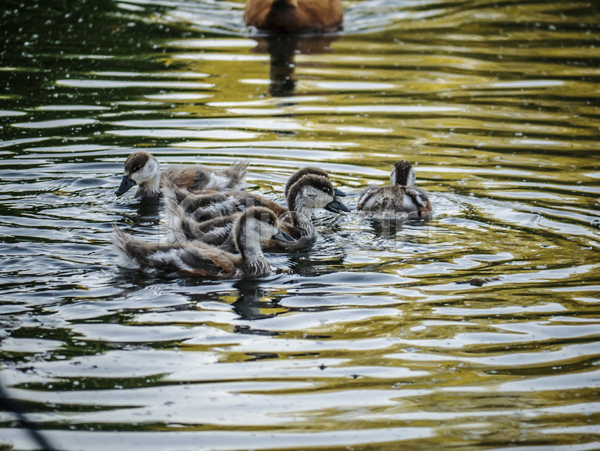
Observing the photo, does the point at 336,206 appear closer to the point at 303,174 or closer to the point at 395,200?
the point at 303,174

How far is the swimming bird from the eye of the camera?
6.38 m

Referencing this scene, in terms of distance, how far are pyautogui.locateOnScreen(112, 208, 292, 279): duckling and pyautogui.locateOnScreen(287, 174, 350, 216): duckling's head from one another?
Answer: 1.14 m

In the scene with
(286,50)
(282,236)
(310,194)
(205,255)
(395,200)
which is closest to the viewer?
(205,255)

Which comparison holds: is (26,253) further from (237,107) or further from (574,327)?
(237,107)

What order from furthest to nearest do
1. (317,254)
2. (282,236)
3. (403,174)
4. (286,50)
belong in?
(286,50)
(403,174)
(317,254)
(282,236)

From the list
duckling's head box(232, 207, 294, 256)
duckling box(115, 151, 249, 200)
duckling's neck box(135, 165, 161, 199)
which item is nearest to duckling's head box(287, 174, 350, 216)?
duckling box(115, 151, 249, 200)

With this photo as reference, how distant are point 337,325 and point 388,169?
148 inches

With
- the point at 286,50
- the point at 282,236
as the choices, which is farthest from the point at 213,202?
the point at 286,50

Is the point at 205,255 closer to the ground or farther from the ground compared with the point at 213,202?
closer to the ground

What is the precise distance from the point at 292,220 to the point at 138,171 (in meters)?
1.64

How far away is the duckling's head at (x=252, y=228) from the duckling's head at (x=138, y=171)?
199cm

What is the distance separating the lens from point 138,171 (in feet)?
25.1

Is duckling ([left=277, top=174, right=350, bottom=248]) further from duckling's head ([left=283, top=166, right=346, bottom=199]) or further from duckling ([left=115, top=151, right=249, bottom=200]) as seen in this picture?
duckling ([left=115, top=151, right=249, bottom=200])

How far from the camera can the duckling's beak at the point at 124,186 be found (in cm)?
765
